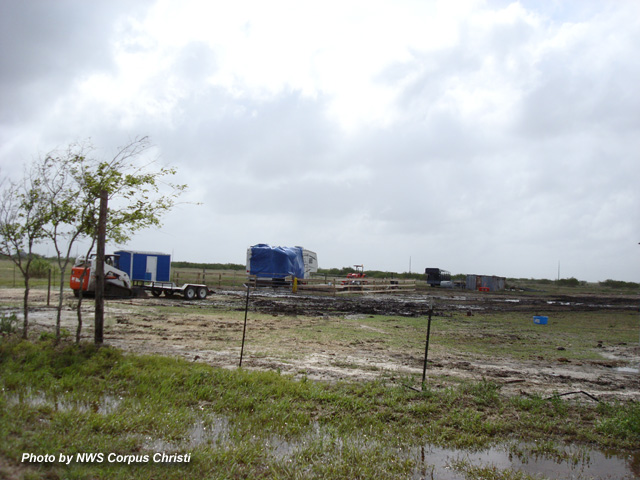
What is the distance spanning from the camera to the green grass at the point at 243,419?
181 inches

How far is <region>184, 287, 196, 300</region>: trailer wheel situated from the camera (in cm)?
2545

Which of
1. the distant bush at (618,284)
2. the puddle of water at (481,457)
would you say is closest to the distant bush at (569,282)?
the distant bush at (618,284)

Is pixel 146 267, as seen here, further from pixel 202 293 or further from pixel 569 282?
pixel 569 282

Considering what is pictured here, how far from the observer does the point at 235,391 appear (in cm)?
672

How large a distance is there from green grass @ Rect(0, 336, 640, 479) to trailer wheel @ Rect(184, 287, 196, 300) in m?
17.4

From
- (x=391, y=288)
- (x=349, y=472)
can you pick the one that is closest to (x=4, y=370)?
(x=349, y=472)

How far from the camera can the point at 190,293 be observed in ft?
84.4

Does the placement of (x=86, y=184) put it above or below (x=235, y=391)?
above

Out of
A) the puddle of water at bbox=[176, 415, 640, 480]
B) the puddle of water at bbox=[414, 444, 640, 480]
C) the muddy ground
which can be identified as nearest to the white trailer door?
the muddy ground

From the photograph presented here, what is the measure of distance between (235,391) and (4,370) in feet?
12.0

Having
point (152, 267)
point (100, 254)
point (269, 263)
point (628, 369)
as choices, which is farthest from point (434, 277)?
point (100, 254)

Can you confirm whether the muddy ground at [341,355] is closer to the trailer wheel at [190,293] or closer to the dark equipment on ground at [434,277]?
the trailer wheel at [190,293]

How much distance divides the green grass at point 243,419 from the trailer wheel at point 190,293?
17.4 metres

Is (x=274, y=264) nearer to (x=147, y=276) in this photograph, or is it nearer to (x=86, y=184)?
(x=147, y=276)
